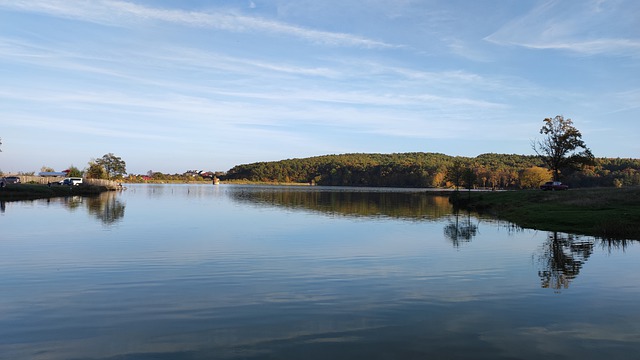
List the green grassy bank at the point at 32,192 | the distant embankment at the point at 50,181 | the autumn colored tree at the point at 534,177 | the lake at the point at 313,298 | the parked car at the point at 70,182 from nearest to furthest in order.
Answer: the lake at the point at 313,298 < the green grassy bank at the point at 32,192 < the distant embankment at the point at 50,181 < the parked car at the point at 70,182 < the autumn colored tree at the point at 534,177

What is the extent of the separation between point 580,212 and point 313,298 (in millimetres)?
45715

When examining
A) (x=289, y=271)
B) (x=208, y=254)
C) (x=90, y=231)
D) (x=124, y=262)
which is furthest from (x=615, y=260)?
(x=90, y=231)

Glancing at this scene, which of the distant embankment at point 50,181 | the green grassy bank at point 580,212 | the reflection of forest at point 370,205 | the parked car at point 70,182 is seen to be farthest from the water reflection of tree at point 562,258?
the parked car at point 70,182

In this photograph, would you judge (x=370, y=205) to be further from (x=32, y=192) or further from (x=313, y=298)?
(x=32, y=192)

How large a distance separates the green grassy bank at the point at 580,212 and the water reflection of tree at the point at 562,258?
15.2 ft

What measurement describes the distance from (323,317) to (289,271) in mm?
8671

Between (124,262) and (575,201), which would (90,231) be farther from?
(575,201)

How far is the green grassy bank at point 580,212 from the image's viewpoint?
41375 mm

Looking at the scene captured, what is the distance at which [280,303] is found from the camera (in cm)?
1745

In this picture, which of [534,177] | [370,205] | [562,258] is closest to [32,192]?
[370,205]

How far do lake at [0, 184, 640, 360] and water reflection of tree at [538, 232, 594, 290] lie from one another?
12 cm

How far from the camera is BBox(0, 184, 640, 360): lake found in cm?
1276

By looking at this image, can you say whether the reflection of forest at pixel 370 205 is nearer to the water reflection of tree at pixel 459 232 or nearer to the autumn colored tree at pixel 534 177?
the water reflection of tree at pixel 459 232

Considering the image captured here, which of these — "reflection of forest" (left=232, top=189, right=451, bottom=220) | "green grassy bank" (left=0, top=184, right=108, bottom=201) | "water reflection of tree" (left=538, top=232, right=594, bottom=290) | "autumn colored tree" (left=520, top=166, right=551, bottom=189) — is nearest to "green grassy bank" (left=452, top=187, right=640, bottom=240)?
"water reflection of tree" (left=538, top=232, right=594, bottom=290)
